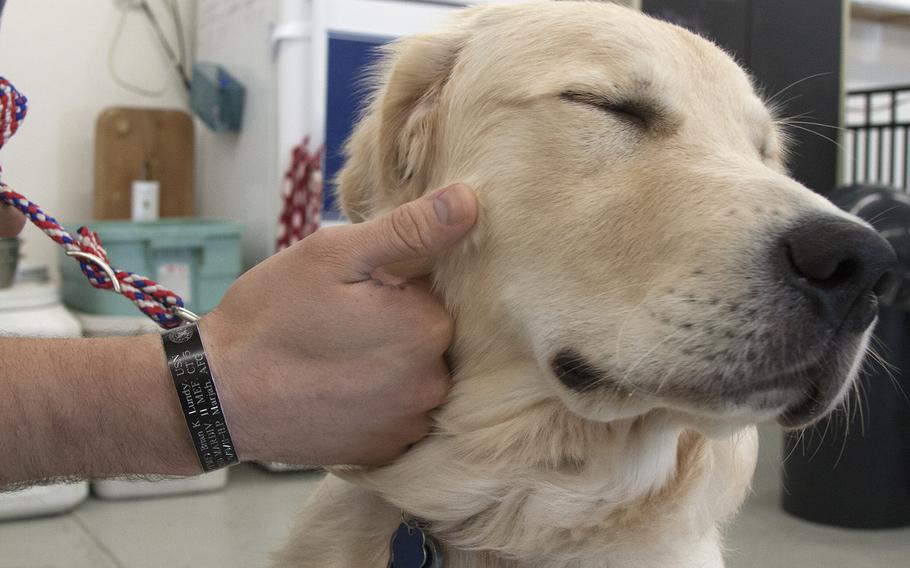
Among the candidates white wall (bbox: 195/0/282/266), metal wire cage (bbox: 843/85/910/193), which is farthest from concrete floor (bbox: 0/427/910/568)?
metal wire cage (bbox: 843/85/910/193)

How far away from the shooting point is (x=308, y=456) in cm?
104

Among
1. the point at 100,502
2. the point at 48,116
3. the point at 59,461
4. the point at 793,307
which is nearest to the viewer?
the point at 793,307

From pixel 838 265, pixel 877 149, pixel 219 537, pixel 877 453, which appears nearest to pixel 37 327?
pixel 219 537

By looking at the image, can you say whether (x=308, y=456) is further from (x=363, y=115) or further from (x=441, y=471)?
(x=363, y=115)

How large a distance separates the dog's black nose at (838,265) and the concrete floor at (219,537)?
5.39ft

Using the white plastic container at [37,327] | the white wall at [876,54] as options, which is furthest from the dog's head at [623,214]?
the white wall at [876,54]

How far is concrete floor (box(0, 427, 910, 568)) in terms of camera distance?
2240 millimetres

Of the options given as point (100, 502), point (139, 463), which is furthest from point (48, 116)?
point (139, 463)

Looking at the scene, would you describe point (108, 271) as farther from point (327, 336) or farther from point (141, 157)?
point (141, 157)

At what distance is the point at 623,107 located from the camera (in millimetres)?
1026

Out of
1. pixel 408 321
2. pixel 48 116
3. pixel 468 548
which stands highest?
pixel 48 116

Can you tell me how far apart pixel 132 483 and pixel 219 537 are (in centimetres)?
47

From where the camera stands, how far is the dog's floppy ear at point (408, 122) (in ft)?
3.88

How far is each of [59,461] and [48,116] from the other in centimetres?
314
